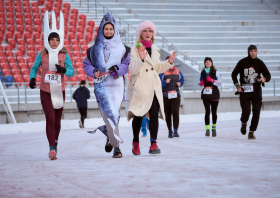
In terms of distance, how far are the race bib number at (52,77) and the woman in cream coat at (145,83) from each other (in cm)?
96

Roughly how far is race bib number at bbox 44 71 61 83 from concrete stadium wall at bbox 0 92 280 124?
1059 cm

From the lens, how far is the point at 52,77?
6395 millimetres

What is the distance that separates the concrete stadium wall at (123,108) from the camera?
17.1 meters

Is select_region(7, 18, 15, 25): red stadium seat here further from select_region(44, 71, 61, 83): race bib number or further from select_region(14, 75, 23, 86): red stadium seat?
select_region(44, 71, 61, 83): race bib number

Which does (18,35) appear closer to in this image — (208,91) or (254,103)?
(208,91)

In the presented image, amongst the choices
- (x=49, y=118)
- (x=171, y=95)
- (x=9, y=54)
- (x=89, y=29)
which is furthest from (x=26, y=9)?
(x=49, y=118)

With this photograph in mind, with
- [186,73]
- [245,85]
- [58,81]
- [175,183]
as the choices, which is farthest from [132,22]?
[175,183]

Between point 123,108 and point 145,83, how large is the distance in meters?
12.2

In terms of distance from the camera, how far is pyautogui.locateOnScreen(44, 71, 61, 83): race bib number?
250 inches

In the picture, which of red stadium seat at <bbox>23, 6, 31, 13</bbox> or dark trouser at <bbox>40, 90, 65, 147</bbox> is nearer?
dark trouser at <bbox>40, 90, 65, 147</bbox>

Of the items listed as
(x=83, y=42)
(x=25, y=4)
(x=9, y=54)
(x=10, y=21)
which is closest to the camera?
(x=9, y=54)

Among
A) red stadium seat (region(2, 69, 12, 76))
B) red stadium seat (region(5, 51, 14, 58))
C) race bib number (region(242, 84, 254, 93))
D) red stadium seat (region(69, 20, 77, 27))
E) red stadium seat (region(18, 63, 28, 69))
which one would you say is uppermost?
red stadium seat (region(69, 20, 77, 27))

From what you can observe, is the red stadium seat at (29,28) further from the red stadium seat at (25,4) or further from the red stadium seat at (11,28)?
the red stadium seat at (25,4)

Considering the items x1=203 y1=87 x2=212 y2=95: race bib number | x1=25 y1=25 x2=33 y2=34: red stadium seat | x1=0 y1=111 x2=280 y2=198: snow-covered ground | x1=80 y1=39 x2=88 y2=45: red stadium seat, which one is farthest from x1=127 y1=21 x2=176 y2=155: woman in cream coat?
x1=25 y1=25 x2=33 y2=34: red stadium seat
